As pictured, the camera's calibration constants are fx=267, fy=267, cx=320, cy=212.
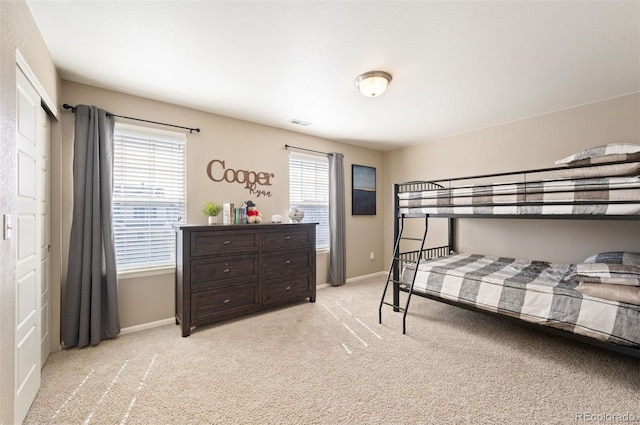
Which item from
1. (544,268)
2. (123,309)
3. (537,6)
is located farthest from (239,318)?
(537,6)

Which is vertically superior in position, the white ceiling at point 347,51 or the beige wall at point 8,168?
the white ceiling at point 347,51

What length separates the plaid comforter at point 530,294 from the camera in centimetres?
180

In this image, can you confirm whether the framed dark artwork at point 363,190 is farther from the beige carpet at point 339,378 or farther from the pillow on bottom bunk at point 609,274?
the pillow on bottom bunk at point 609,274

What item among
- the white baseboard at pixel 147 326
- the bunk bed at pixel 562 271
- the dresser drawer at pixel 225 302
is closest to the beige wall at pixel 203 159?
the white baseboard at pixel 147 326

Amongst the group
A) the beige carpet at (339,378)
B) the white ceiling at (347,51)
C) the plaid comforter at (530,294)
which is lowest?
the beige carpet at (339,378)

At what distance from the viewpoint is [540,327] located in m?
2.10

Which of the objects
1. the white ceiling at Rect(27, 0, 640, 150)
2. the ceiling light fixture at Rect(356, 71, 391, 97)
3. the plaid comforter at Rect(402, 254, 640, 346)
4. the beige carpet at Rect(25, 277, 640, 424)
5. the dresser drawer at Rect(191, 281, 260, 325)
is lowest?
the beige carpet at Rect(25, 277, 640, 424)

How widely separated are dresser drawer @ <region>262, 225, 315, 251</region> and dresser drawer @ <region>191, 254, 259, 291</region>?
220mm

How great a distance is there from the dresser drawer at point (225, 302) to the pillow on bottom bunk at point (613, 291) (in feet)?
9.57

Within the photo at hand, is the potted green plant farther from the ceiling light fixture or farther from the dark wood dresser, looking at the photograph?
the ceiling light fixture

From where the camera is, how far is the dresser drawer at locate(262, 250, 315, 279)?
124 inches

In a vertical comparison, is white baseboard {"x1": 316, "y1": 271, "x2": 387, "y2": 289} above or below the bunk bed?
below

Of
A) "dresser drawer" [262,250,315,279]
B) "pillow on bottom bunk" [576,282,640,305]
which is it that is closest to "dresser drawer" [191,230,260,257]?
"dresser drawer" [262,250,315,279]

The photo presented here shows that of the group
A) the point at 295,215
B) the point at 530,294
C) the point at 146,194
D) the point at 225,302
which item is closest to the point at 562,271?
the point at 530,294
